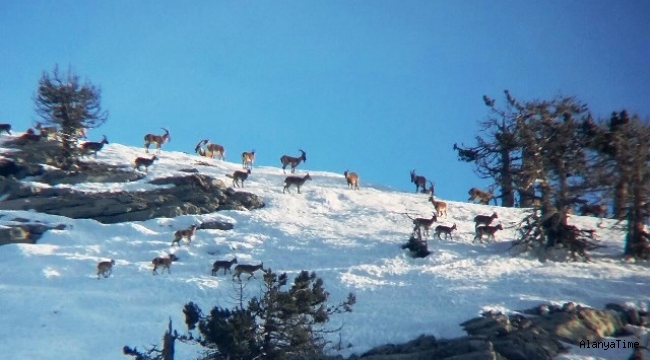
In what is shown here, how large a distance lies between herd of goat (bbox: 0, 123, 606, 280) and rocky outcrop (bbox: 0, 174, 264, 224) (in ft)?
8.26

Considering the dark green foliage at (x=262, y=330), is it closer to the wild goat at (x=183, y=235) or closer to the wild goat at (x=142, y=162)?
the wild goat at (x=183, y=235)

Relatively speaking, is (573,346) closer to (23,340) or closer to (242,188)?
(23,340)

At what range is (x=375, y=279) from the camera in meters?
29.4

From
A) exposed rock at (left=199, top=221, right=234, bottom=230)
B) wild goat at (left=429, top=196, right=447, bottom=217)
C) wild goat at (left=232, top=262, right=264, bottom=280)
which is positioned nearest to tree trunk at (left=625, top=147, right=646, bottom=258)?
wild goat at (left=429, top=196, right=447, bottom=217)

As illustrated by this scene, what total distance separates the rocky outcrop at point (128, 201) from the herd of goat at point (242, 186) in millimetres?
2517

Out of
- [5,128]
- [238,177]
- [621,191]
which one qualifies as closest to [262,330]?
[621,191]

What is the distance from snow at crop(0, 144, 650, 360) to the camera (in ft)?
80.4

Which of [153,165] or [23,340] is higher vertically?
[153,165]

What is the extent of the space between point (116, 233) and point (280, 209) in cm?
802

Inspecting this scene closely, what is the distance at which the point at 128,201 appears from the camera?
3922cm

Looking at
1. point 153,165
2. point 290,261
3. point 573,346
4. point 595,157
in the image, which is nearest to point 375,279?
point 290,261

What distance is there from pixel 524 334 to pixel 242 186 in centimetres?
2366

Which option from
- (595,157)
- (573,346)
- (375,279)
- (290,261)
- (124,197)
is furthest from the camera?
(124,197)

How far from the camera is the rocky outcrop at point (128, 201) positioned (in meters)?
37.9
